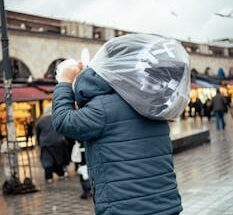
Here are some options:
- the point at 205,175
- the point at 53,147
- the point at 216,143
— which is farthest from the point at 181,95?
the point at 216,143

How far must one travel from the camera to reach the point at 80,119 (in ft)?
10.3

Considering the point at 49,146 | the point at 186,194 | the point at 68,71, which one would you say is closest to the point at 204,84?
the point at 49,146

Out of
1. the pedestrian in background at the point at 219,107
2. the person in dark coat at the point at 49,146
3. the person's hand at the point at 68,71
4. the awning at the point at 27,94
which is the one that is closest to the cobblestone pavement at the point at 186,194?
the person in dark coat at the point at 49,146

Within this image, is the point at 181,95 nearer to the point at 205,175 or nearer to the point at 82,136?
the point at 82,136

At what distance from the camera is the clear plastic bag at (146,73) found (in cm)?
317

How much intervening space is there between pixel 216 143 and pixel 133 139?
53.0 ft

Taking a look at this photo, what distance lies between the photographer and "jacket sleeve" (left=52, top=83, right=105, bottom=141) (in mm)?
3123

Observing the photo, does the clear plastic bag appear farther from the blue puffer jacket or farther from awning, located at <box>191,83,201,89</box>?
awning, located at <box>191,83,201,89</box>

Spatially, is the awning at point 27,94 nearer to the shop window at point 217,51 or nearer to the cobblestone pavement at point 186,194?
the cobblestone pavement at point 186,194

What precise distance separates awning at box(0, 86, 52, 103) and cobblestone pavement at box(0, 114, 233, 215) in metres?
9.19

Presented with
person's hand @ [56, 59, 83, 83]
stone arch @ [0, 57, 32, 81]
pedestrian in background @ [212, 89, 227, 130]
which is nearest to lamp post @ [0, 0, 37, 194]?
person's hand @ [56, 59, 83, 83]

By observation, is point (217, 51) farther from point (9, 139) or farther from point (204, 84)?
point (9, 139)

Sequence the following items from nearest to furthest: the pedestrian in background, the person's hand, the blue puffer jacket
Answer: the blue puffer jacket → the person's hand → the pedestrian in background

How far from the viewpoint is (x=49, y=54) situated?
97.7ft
